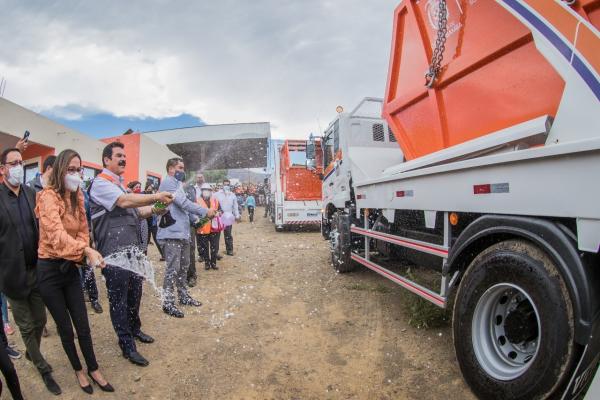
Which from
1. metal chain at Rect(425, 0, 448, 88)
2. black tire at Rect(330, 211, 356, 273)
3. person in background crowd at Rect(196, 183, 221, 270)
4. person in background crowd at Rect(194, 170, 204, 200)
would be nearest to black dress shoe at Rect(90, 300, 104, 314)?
person in background crowd at Rect(196, 183, 221, 270)

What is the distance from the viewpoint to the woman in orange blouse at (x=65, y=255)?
2395 millimetres

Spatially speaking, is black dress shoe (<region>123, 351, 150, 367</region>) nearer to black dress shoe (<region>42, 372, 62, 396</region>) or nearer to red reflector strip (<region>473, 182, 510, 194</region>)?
black dress shoe (<region>42, 372, 62, 396</region>)

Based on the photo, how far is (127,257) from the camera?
9.44ft

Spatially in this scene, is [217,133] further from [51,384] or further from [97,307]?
[51,384]

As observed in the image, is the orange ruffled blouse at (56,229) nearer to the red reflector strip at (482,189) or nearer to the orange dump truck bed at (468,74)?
the red reflector strip at (482,189)

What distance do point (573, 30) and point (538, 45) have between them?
0.71 feet

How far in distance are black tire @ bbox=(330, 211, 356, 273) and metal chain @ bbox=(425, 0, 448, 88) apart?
8.64 feet

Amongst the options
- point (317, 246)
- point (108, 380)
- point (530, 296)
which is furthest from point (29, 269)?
point (317, 246)

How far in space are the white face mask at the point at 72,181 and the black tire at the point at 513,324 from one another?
2933 mm

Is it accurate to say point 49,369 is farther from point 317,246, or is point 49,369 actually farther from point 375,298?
point 317,246

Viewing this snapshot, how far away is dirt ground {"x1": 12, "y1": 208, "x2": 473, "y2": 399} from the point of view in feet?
8.58

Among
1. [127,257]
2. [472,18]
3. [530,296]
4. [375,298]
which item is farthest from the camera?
[375,298]

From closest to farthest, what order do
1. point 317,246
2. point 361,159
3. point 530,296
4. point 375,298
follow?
1. point 530,296
2. point 375,298
3. point 361,159
4. point 317,246

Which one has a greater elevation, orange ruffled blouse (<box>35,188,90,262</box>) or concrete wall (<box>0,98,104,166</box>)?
concrete wall (<box>0,98,104,166</box>)
